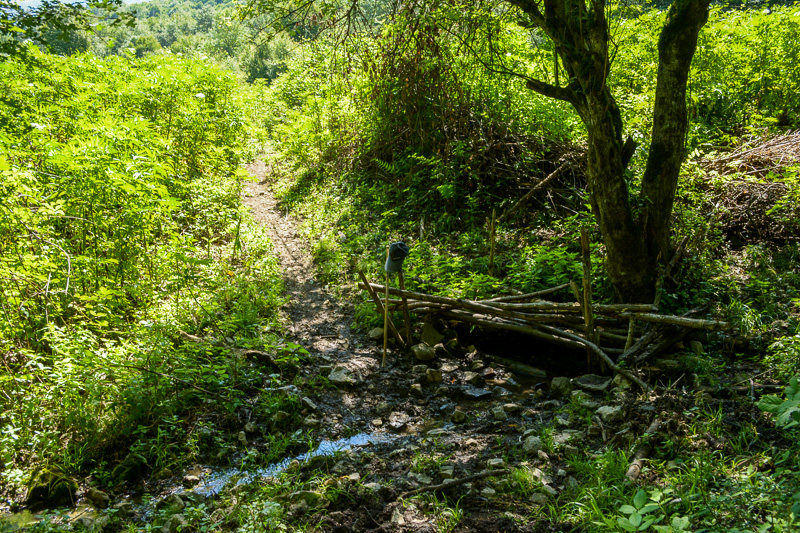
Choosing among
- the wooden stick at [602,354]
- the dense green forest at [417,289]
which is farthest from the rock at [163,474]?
the wooden stick at [602,354]

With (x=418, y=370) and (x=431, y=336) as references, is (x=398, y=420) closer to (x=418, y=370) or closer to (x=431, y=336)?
(x=418, y=370)

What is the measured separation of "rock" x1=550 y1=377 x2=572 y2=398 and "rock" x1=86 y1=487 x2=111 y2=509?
373 cm

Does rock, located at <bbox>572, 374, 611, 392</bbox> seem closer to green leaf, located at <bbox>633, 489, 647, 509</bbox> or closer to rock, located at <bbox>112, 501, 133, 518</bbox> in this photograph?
green leaf, located at <bbox>633, 489, 647, 509</bbox>

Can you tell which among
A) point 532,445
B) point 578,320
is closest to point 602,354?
point 578,320

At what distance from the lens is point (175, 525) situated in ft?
9.72

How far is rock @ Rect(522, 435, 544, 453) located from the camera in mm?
3547

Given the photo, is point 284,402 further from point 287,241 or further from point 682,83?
point 287,241

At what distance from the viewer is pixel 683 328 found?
4.72 metres

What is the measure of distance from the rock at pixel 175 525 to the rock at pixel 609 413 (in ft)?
10.0

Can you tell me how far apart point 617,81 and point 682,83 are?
Answer: 433 centimetres

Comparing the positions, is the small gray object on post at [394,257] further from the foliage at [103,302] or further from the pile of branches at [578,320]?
the foliage at [103,302]

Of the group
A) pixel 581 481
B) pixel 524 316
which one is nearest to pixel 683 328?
pixel 524 316

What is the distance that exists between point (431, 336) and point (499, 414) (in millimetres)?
1590

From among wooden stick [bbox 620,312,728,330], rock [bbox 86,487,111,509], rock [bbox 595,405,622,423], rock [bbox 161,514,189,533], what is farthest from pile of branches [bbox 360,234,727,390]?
rock [bbox 86,487,111,509]
